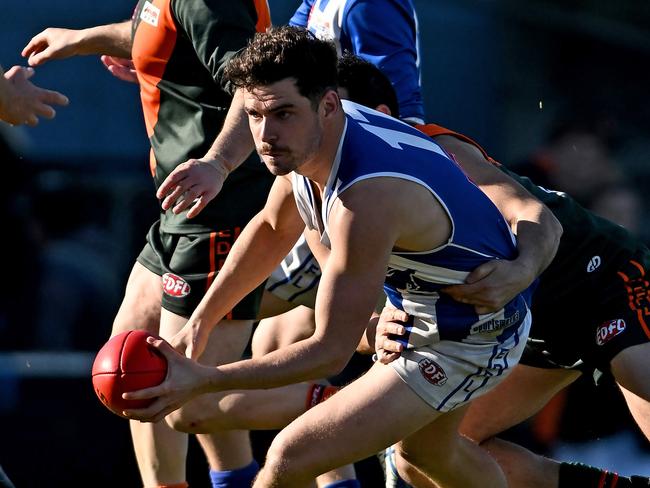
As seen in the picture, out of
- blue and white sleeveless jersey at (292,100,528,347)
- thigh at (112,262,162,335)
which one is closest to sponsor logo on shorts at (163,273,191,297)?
thigh at (112,262,162,335)

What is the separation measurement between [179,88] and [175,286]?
73 centimetres

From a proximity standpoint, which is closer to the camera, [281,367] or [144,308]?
[281,367]

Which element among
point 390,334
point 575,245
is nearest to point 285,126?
point 390,334

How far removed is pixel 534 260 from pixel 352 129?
→ 0.74 metres

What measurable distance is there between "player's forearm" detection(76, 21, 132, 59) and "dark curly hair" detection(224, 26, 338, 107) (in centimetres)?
157

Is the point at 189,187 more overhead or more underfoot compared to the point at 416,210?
more underfoot

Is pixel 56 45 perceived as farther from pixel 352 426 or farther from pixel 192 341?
pixel 352 426

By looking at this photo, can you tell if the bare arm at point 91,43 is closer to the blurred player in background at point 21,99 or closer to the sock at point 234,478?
the blurred player in background at point 21,99

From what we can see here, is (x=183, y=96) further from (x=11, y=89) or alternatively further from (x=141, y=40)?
(x=11, y=89)

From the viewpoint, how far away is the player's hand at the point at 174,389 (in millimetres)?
3701

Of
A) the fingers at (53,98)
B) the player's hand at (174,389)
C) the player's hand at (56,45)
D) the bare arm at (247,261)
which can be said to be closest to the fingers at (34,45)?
the player's hand at (56,45)

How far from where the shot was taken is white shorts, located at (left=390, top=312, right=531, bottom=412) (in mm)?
4109

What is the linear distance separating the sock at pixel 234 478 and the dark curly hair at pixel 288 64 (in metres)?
2.03

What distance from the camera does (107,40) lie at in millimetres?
5391
